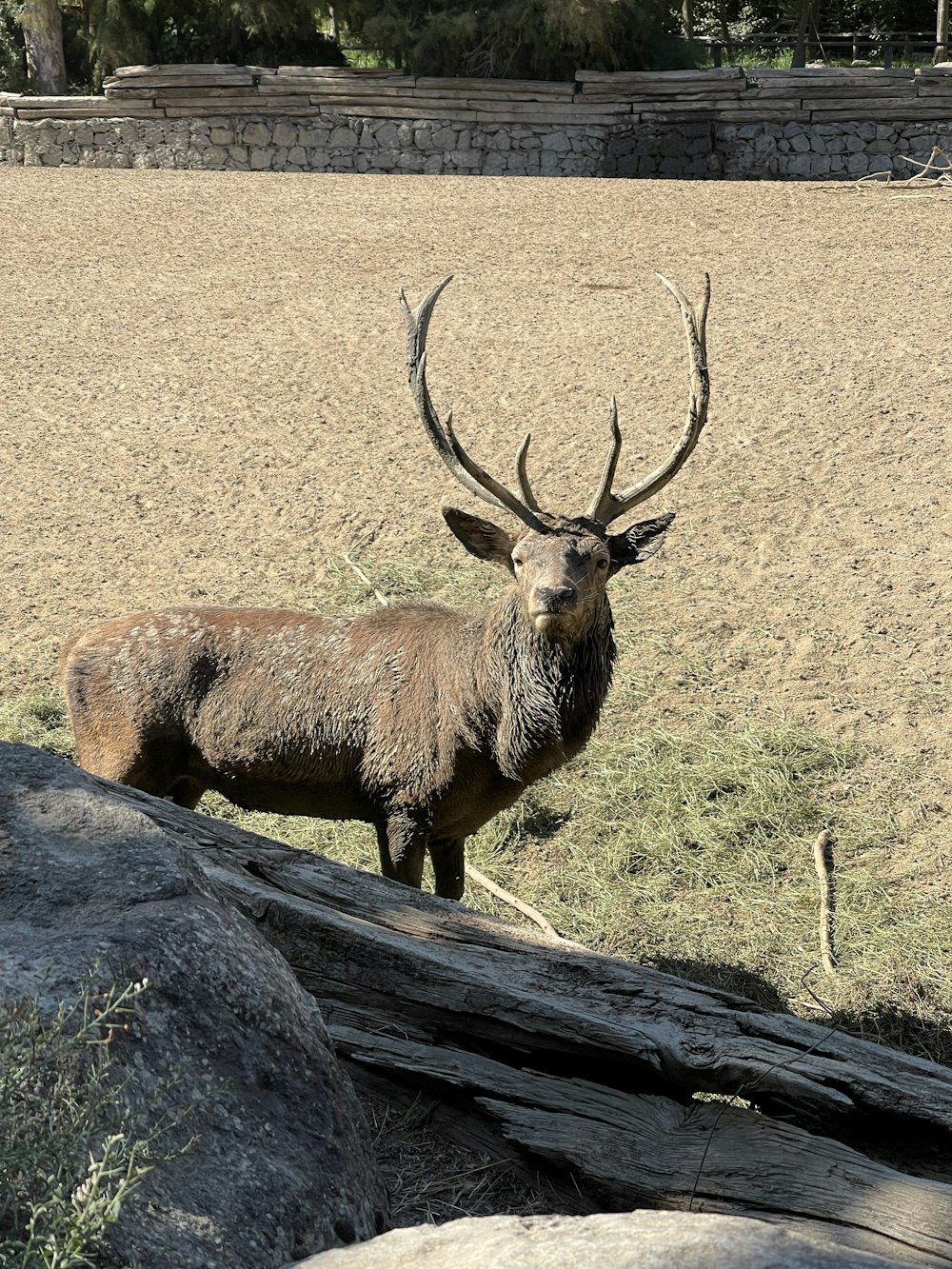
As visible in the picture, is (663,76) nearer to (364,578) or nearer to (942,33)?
(942,33)

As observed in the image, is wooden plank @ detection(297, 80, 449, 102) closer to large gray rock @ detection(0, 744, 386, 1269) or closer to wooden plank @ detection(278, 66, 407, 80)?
wooden plank @ detection(278, 66, 407, 80)

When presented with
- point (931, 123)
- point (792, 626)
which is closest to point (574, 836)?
point (792, 626)

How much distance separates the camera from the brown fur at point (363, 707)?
5.07 metres

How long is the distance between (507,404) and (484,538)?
17.4ft

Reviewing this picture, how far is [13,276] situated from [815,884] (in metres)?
10.4

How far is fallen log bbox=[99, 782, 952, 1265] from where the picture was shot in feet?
9.71

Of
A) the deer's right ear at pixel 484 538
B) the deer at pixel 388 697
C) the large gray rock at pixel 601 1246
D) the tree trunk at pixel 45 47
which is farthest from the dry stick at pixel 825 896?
the tree trunk at pixel 45 47

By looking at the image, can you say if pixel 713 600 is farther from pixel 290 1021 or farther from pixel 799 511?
pixel 290 1021

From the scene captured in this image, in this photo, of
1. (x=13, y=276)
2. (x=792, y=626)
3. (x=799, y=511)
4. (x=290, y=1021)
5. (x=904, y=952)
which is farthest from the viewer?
(x=13, y=276)

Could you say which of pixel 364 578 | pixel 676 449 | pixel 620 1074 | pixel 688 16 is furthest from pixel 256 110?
pixel 620 1074

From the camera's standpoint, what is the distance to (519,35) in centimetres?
1877

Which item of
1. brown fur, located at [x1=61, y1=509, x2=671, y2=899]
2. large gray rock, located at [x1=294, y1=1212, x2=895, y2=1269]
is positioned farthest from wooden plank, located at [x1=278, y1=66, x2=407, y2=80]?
large gray rock, located at [x1=294, y1=1212, x2=895, y2=1269]

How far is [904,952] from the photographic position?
5430 millimetres

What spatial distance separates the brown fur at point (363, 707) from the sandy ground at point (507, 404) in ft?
7.41
